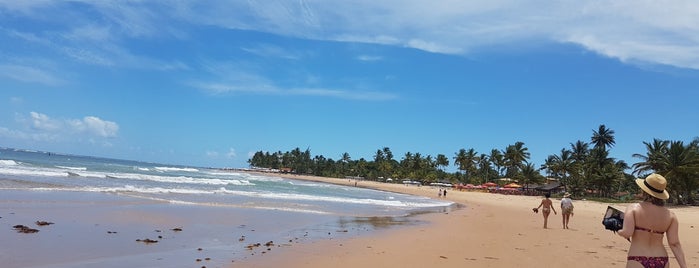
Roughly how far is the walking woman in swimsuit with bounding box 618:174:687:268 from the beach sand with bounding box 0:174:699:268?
15.9 ft

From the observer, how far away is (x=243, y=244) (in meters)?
10.7

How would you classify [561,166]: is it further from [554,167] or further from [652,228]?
[652,228]

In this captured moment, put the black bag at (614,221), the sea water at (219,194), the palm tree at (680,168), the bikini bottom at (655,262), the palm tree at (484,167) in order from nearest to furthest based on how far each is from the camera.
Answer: the bikini bottom at (655,262), the black bag at (614,221), the sea water at (219,194), the palm tree at (680,168), the palm tree at (484,167)

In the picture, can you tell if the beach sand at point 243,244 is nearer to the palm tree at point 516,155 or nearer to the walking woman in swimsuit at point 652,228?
the walking woman in swimsuit at point 652,228

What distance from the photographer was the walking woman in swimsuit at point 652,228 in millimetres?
4363

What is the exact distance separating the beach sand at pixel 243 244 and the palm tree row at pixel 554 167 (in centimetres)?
3391

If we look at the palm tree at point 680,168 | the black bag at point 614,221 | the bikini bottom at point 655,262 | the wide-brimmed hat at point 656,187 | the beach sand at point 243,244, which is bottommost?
the beach sand at point 243,244

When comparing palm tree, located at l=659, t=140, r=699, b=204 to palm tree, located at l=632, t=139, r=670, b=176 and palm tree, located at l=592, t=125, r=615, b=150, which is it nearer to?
palm tree, located at l=632, t=139, r=670, b=176

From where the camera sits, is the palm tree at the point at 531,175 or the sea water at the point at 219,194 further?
the palm tree at the point at 531,175

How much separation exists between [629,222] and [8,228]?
38.3 feet

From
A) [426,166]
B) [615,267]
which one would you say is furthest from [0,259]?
[426,166]

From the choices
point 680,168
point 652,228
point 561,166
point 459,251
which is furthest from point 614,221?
point 561,166

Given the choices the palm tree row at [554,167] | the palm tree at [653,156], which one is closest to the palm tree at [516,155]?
the palm tree row at [554,167]

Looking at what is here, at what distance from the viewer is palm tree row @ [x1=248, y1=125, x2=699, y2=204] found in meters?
45.0
